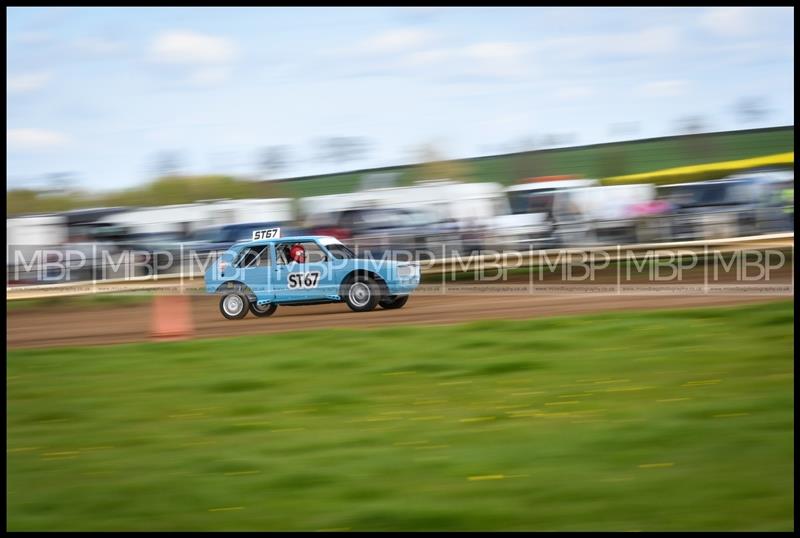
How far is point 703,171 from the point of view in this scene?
2900 cm

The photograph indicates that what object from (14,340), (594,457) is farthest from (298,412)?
(14,340)

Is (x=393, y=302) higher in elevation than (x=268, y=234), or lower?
lower

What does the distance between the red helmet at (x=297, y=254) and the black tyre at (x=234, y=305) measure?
3.46 ft

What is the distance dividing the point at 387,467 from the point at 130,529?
1.72 meters

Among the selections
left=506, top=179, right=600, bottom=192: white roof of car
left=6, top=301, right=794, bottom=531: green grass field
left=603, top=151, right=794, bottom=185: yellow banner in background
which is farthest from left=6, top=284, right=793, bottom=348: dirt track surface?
left=603, top=151, right=794, bottom=185: yellow banner in background

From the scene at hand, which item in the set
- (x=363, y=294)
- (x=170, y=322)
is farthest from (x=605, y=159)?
(x=170, y=322)

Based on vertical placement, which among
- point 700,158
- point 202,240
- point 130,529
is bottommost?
point 130,529

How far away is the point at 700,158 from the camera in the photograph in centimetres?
3027

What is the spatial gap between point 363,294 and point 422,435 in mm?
8760

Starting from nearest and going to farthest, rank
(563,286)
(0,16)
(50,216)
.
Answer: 1. (0,16)
2. (563,286)
3. (50,216)

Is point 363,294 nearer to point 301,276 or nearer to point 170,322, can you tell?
point 301,276

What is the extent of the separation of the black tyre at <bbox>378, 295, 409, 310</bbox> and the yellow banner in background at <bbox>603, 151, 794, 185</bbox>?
12.7m

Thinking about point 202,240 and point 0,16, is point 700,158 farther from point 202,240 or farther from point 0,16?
point 0,16

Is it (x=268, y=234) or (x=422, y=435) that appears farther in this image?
(x=268, y=234)
